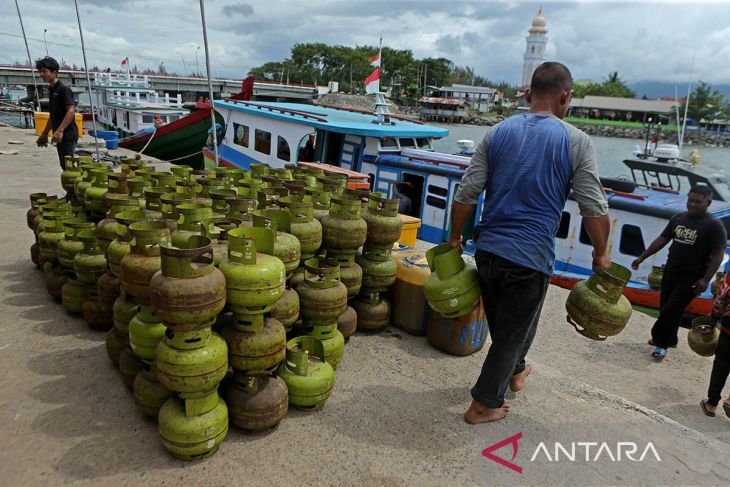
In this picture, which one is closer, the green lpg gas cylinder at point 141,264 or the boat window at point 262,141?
the green lpg gas cylinder at point 141,264

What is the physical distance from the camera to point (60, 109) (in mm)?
7152

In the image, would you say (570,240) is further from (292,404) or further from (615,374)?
(292,404)

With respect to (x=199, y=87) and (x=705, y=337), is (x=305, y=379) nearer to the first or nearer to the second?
(x=705, y=337)

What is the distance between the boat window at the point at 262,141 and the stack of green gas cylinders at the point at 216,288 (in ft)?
23.1

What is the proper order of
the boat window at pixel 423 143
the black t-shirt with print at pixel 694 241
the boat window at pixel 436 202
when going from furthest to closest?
the boat window at pixel 423 143 < the boat window at pixel 436 202 < the black t-shirt with print at pixel 694 241

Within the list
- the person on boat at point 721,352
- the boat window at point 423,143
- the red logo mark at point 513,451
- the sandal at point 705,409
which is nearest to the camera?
the red logo mark at point 513,451

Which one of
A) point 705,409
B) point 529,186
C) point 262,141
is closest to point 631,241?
point 705,409

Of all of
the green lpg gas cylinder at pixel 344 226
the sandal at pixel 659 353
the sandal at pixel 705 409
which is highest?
the green lpg gas cylinder at pixel 344 226

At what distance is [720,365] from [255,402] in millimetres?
4101

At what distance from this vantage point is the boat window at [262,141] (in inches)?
466

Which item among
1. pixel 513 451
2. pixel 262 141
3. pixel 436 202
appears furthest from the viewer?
pixel 262 141

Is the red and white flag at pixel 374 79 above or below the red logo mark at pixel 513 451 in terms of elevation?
above

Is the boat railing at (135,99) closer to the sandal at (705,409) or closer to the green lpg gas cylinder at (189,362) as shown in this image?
the green lpg gas cylinder at (189,362)

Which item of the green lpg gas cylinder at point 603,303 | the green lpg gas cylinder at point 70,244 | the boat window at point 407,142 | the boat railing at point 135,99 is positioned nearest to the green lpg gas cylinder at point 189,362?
the green lpg gas cylinder at point 70,244
